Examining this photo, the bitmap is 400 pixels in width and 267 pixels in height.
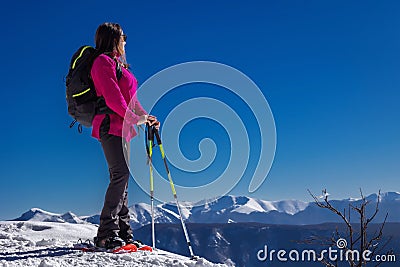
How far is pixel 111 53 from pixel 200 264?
104 inches

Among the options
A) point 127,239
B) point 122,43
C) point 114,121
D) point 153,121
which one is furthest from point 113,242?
point 122,43

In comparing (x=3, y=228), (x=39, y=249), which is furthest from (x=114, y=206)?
(x=3, y=228)

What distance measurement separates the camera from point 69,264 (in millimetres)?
4367

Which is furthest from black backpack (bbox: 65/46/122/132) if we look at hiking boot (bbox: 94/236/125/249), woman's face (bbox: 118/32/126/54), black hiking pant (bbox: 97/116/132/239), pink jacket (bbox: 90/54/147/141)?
hiking boot (bbox: 94/236/125/249)

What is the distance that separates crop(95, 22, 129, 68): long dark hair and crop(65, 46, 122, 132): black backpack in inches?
8.1

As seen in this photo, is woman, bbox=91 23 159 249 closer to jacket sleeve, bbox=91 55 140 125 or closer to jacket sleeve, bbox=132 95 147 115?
jacket sleeve, bbox=91 55 140 125

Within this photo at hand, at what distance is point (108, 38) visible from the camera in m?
5.19

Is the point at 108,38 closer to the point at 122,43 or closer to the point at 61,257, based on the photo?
the point at 122,43

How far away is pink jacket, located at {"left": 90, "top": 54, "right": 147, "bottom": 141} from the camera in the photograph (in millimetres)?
4844

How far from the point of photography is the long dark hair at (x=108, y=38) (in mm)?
5191

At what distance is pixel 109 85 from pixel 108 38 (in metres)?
0.69

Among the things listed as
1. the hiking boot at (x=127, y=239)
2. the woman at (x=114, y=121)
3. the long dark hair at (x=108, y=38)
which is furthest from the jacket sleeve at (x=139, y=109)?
the hiking boot at (x=127, y=239)

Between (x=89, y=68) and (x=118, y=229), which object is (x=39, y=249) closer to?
(x=118, y=229)

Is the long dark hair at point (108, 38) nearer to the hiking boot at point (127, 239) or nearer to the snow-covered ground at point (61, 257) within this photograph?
the hiking boot at point (127, 239)
